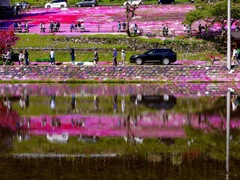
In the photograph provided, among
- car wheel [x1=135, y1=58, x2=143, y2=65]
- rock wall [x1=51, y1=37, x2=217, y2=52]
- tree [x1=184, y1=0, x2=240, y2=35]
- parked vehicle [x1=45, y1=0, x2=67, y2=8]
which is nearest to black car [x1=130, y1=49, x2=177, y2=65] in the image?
car wheel [x1=135, y1=58, x2=143, y2=65]

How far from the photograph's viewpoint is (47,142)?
24.7 m

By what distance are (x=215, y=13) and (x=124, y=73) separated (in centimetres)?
1641

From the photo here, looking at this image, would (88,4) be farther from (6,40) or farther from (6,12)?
(6,40)

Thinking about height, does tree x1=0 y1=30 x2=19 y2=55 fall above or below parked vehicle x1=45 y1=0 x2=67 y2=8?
below

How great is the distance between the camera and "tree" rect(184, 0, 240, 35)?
6297 cm

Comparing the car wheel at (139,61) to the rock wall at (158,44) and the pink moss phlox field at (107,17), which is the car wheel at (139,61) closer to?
the rock wall at (158,44)

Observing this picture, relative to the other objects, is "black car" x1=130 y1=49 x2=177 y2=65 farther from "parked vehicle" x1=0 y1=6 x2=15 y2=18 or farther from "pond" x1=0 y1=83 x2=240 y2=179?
"parked vehicle" x1=0 y1=6 x2=15 y2=18

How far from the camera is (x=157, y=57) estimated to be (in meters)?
55.9

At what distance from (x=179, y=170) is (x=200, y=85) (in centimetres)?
2889

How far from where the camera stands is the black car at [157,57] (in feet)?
183

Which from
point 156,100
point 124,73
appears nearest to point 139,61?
point 124,73

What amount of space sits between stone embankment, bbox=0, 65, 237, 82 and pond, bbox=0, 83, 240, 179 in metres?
6.81

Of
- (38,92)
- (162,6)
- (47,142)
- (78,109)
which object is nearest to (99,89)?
(38,92)

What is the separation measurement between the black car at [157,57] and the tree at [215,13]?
10.00 metres
